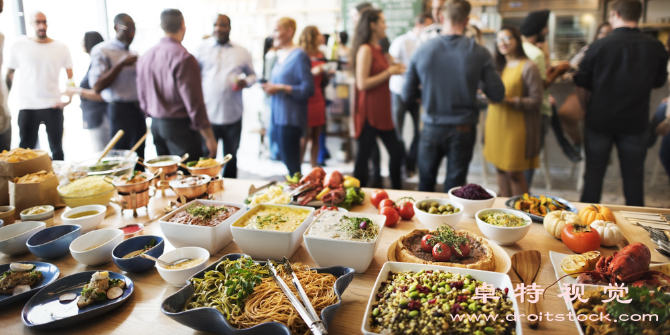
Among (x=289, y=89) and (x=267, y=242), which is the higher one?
(x=289, y=89)

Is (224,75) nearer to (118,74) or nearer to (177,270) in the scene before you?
(118,74)

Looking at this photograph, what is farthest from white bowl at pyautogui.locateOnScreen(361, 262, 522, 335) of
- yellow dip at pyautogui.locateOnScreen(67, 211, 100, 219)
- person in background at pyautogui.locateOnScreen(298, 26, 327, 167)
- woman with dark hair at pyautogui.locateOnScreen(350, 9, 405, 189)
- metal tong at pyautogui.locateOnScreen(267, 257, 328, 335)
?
person in background at pyautogui.locateOnScreen(298, 26, 327, 167)

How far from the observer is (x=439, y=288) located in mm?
1088

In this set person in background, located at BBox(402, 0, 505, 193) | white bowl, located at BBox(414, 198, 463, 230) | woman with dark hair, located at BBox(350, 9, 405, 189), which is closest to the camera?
white bowl, located at BBox(414, 198, 463, 230)

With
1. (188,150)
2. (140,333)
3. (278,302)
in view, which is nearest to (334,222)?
(278,302)

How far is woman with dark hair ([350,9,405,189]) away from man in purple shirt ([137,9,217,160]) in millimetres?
1368

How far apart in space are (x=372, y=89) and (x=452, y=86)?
963mm

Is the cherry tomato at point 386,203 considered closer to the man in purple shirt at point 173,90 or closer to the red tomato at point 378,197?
the red tomato at point 378,197

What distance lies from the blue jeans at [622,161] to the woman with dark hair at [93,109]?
448 centimetres

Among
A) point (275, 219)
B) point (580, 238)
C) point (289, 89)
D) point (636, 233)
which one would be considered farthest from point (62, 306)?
point (289, 89)

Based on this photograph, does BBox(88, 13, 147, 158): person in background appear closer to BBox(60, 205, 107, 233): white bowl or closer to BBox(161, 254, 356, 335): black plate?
BBox(60, 205, 107, 233): white bowl

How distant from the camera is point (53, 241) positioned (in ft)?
4.69

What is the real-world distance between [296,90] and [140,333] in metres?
2.86

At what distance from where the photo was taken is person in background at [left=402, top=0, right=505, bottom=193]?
9.17ft
